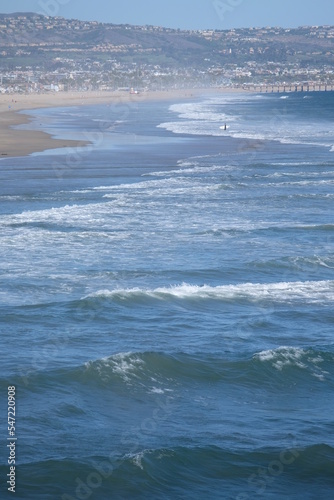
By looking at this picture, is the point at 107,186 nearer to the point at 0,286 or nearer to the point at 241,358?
the point at 0,286

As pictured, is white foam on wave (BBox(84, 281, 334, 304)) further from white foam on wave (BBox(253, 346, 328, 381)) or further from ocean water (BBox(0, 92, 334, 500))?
white foam on wave (BBox(253, 346, 328, 381))

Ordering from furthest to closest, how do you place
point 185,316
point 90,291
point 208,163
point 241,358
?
1. point 208,163
2. point 90,291
3. point 185,316
4. point 241,358

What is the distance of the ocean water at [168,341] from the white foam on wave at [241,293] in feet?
0.14

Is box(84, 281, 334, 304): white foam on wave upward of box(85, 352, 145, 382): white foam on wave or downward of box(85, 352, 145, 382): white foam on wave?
downward

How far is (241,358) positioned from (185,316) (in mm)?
2366

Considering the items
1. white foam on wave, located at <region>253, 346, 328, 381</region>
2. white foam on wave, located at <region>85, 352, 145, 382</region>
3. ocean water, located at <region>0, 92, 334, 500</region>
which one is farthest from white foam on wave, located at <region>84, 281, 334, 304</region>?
white foam on wave, located at <region>85, 352, 145, 382</region>

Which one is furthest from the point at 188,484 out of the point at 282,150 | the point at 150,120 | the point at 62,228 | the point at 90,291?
the point at 150,120

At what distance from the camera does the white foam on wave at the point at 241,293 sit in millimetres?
16797

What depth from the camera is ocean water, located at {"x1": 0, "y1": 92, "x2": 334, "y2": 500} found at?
1024cm

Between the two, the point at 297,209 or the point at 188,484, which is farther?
the point at 297,209

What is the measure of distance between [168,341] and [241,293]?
3.21 meters

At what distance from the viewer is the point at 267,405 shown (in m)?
12.1

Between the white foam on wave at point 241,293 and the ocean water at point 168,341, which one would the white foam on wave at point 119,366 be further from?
the white foam on wave at point 241,293

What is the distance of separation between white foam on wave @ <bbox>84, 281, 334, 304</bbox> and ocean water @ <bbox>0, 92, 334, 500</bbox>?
42mm
